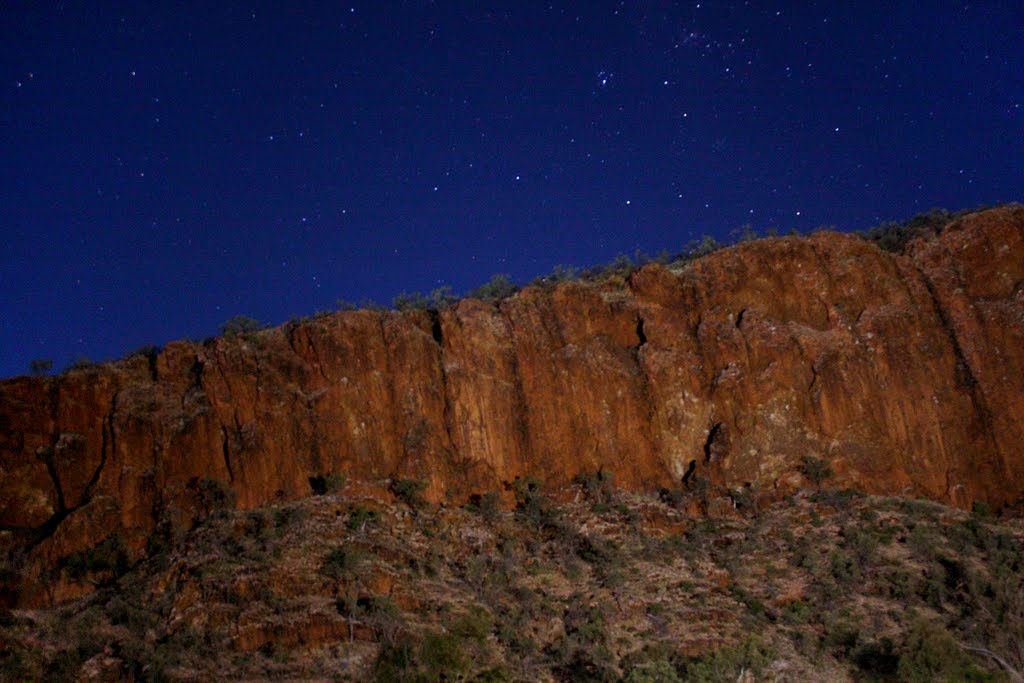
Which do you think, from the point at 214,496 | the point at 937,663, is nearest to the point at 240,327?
the point at 214,496

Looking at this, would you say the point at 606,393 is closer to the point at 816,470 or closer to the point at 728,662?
the point at 816,470

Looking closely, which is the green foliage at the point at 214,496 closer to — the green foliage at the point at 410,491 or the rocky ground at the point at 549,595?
the rocky ground at the point at 549,595

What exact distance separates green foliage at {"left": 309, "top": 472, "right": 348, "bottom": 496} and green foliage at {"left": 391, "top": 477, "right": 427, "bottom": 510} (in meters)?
2.44

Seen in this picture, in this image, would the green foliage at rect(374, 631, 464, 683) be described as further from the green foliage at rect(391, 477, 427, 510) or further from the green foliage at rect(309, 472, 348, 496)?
the green foliage at rect(309, 472, 348, 496)

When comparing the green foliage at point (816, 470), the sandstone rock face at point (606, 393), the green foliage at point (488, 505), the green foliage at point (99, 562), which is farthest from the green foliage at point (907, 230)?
the green foliage at point (99, 562)

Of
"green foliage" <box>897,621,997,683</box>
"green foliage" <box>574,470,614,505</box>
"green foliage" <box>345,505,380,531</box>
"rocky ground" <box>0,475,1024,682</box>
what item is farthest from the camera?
"green foliage" <box>574,470,614,505</box>

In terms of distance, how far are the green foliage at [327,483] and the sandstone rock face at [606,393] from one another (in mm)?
549

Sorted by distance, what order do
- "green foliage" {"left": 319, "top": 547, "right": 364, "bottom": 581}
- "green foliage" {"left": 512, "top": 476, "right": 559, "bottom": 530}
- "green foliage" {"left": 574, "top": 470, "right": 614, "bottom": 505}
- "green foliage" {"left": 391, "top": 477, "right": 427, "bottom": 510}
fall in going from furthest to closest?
"green foliage" {"left": 574, "top": 470, "right": 614, "bottom": 505}
"green foliage" {"left": 391, "top": 477, "right": 427, "bottom": 510}
"green foliage" {"left": 512, "top": 476, "right": 559, "bottom": 530}
"green foliage" {"left": 319, "top": 547, "right": 364, "bottom": 581}

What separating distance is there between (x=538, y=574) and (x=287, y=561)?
401 inches

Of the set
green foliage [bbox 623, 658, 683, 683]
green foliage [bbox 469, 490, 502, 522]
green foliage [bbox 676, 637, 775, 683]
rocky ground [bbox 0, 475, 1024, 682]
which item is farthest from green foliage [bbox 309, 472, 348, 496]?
green foliage [bbox 676, 637, 775, 683]

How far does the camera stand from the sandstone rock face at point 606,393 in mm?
36719

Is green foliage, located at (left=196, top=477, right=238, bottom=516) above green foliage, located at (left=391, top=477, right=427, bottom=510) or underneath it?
above

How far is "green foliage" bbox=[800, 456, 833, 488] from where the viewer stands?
126ft

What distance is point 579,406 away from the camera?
A: 4178 centimetres
